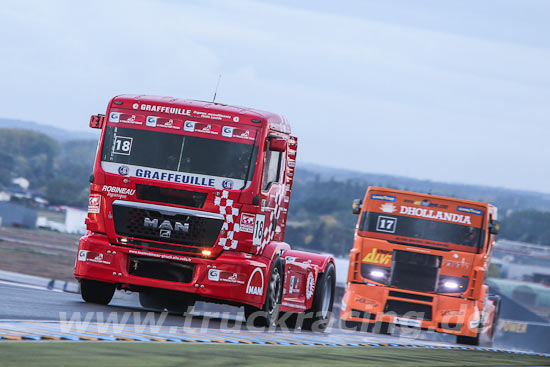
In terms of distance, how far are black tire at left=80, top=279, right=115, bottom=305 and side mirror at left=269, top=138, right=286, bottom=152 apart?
2.93m

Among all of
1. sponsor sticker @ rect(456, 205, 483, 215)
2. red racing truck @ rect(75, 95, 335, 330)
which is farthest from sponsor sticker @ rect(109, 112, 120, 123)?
sponsor sticker @ rect(456, 205, 483, 215)

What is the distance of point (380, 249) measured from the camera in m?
20.0

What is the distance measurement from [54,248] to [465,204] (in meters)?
72.4

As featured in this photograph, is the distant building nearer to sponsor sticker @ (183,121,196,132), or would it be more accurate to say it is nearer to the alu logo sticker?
sponsor sticker @ (183,121,196,132)

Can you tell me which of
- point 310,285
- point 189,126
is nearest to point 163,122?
point 189,126

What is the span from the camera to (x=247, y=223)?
1255cm

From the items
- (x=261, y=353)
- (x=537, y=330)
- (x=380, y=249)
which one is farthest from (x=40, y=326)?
(x=537, y=330)

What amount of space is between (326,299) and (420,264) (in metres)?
3.86

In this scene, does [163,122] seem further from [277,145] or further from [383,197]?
[383,197]

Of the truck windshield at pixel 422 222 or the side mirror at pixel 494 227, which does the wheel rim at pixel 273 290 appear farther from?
the side mirror at pixel 494 227

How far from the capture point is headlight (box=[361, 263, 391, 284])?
1991cm

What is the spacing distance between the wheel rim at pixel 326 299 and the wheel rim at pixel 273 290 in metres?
2.51

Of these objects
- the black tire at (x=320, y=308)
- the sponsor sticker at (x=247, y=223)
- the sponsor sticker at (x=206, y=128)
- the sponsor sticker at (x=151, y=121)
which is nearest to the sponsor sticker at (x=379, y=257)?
the black tire at (x=320, y=308)

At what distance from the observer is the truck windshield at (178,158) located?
41.2 ft
